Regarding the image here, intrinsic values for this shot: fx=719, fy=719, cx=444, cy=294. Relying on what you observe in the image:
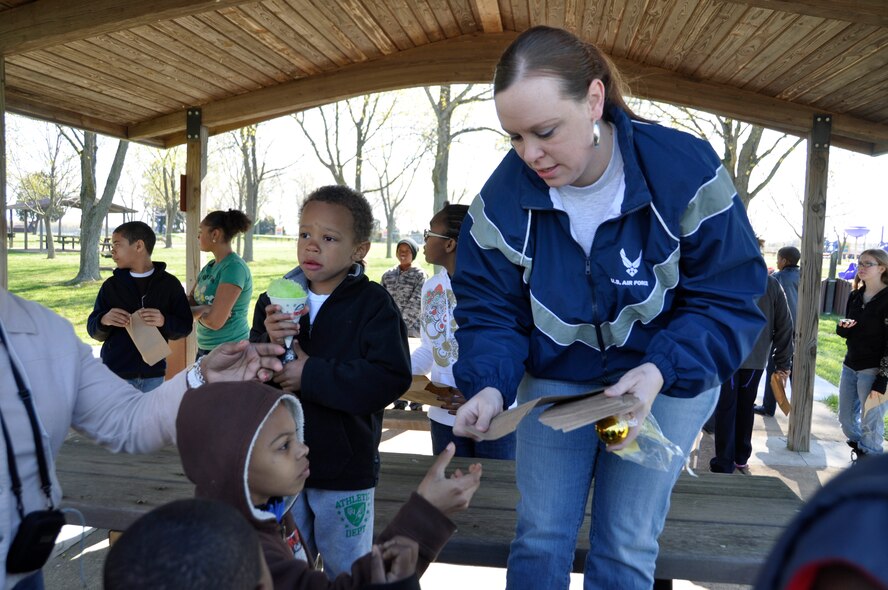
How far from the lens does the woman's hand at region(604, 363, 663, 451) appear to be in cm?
179

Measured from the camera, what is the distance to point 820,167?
6.47 m

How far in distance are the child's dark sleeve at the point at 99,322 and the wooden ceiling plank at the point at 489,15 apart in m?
3.53

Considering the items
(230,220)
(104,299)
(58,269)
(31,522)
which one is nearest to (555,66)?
(31,522)

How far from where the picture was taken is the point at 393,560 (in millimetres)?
1694

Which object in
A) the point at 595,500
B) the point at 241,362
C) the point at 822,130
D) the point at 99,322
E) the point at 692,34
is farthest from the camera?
the point at 822,130

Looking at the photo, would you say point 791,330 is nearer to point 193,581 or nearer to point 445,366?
point 445,366

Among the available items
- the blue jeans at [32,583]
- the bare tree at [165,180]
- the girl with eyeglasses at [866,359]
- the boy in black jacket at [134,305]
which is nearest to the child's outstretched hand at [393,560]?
the blue jeans at [32,583]

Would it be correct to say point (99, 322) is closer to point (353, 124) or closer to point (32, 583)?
point (32, 583)

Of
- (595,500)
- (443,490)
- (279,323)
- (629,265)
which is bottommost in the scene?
(595,500)

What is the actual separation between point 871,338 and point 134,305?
657cm

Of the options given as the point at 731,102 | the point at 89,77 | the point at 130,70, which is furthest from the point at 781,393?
the point at 89,77

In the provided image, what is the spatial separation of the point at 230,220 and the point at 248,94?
1289 millimetres

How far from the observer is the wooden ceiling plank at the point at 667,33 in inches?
198

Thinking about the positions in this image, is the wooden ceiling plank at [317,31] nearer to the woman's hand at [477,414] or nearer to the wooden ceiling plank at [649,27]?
the wooden ceiling plank at [649,27]
